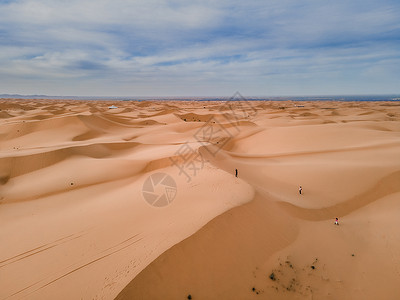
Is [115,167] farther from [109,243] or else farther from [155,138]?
[155,138]

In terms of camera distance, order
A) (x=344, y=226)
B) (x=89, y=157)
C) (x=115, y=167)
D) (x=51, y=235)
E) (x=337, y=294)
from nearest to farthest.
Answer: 1. (x=337, y=294)
2. (x=51, y=235)
3. (x=344, y=226)
4. (x=115, y=167)
5. (x=89, y=157)

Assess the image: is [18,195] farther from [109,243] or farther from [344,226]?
[344,226]

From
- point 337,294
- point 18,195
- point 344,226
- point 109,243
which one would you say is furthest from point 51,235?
point 344,226

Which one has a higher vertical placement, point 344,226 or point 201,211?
point 201,211

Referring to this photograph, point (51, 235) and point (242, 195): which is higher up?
point (242, 195)

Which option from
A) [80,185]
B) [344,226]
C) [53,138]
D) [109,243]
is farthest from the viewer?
[53,138]

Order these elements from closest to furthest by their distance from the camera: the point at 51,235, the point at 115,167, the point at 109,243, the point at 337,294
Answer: the point at 337,294
the point at 109,243
the point at 51,235
the point at 115,167

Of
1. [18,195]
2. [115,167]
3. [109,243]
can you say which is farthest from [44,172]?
[109,243]

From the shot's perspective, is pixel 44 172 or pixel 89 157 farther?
pixel 89 157

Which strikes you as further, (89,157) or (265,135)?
(265,135)
